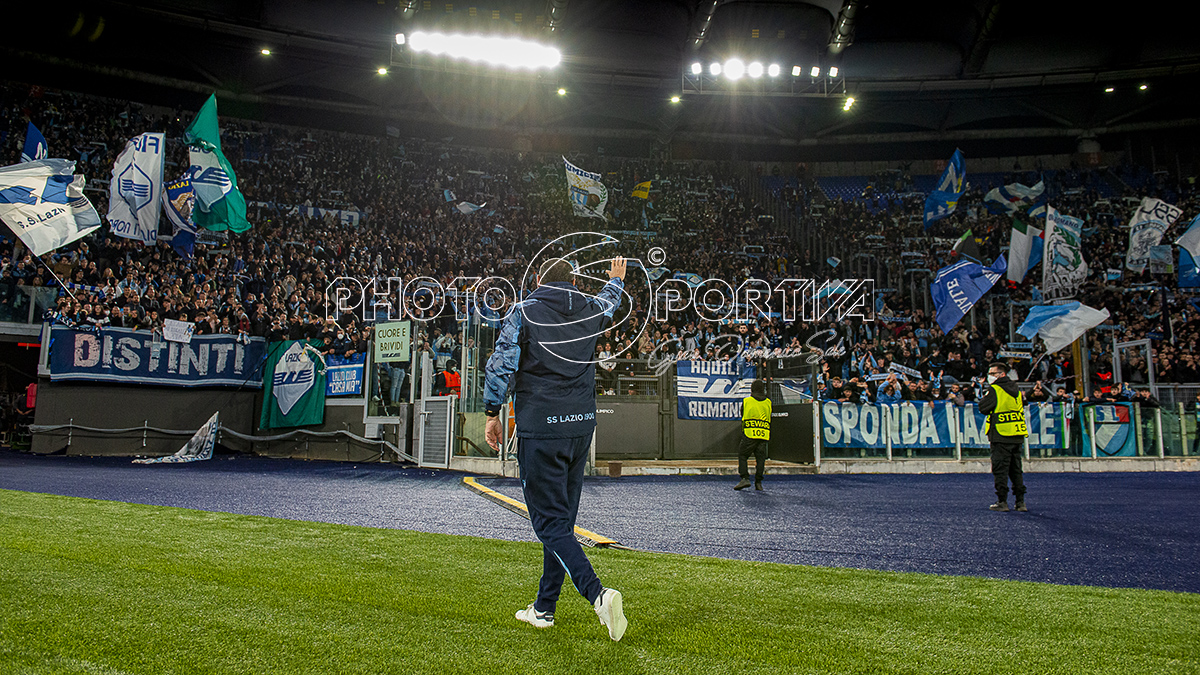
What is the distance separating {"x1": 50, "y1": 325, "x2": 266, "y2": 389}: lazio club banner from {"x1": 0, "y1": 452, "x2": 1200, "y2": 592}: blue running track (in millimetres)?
2956

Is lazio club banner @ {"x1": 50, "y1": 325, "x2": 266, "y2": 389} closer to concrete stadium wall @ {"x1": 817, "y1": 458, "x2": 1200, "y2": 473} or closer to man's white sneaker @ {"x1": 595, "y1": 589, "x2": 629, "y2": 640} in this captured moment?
concrete stadium wall @ {"x1": 817, "y1": 458, "x2": 1200, "y2": 473}

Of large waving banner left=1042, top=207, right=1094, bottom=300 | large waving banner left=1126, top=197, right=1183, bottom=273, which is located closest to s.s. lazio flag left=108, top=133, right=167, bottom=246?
large waving banner left=1042, top=207, right=1094, bottom=300

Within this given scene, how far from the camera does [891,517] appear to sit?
9.76 m

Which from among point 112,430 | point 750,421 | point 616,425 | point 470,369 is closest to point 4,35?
point 112,430

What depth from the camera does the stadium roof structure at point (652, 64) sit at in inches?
1129

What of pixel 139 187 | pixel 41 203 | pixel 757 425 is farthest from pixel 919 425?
pixel 41 203

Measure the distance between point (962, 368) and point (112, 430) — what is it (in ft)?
71.2

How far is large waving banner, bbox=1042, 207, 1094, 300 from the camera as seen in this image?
2311 cm

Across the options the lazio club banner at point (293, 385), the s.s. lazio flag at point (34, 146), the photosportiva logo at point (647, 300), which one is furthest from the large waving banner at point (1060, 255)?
the s.s. lazio flag at point (34, 146)

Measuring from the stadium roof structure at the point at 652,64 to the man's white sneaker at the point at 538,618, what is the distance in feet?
88.1

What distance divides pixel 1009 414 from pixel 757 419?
151 inches

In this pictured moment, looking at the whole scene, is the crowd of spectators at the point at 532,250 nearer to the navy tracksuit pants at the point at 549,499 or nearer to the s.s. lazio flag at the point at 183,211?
the s.s. lazio flag at the point at 183,211

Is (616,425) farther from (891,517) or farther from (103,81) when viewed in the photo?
(103,81)

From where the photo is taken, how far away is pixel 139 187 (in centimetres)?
1722
